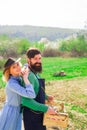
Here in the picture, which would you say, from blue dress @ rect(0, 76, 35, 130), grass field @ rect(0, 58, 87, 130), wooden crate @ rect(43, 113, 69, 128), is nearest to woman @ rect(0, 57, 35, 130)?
blue dress @ rect(0, 76, 35, 130)

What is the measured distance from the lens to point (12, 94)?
5.21 m

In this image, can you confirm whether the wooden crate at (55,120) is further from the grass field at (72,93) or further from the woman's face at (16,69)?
the grass field at (72,93)

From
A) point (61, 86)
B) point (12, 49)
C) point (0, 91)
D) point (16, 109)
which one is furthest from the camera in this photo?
point (12, 49)

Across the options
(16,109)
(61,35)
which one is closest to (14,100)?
(16,109)

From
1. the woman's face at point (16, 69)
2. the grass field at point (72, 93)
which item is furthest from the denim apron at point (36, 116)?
the grass field at point (72, 93)

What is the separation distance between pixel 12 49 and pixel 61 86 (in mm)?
19560

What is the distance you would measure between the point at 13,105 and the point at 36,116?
0.32 metres

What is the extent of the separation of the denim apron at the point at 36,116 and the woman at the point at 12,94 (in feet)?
0.42

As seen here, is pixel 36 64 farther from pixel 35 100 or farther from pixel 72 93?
pixel 72 93

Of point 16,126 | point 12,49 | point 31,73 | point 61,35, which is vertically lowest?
point 61,35

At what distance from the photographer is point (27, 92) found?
493cm

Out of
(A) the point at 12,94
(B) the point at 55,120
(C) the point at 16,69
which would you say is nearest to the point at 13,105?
(A) the point at 12,94

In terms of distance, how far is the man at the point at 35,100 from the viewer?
5.09 meters

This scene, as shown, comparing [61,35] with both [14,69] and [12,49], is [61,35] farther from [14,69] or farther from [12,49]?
[14,69]
